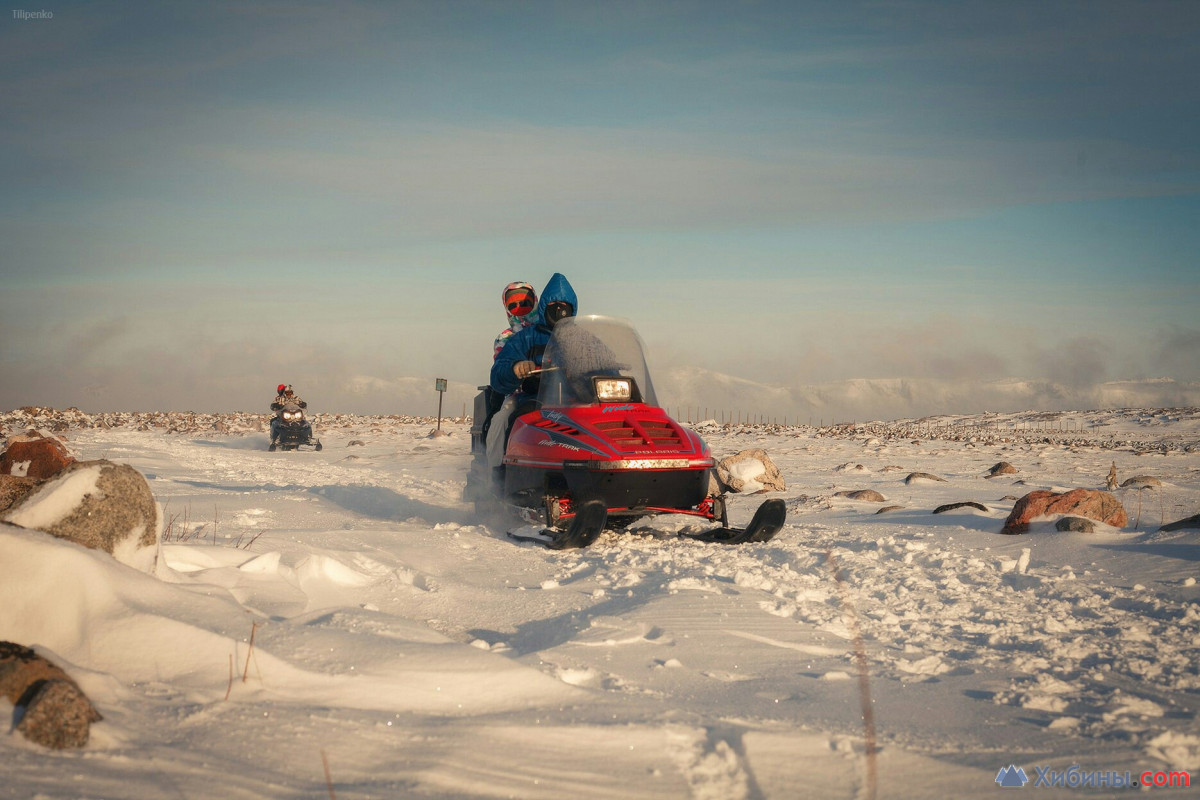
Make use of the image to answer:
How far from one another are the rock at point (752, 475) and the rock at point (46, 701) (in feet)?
34.9

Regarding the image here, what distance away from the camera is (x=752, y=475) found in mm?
12688

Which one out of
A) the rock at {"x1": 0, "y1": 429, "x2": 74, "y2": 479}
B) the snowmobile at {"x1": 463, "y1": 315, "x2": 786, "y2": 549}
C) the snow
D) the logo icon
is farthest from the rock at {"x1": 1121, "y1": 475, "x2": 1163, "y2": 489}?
the rock at {"x1": 0, "y1": 429, "x2": 74, "y2": 479}

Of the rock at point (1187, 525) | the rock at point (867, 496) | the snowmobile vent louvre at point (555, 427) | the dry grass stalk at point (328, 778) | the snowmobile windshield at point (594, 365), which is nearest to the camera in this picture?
the dry grass stalk at point (328, 778)

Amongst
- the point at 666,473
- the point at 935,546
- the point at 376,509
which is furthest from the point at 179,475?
the point at 935,546

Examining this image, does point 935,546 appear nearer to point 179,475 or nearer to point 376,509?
point 376,509

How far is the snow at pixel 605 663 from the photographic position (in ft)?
8.22

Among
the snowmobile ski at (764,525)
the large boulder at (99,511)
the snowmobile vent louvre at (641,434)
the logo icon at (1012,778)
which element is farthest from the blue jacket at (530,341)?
the logo icon at (1012,778)

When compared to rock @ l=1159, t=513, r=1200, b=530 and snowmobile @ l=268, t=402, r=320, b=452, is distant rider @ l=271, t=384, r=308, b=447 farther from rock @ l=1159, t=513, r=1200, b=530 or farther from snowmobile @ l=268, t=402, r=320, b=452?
rock @ l=1159, t=513, r=1200, b=530

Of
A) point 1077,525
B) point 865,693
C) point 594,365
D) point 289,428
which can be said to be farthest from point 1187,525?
point 289,428

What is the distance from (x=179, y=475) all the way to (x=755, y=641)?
499 inches

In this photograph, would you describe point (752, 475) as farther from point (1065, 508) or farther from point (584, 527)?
point (584, 527)

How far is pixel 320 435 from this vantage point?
3331 centimetres

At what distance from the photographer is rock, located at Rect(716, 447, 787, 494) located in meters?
12.6

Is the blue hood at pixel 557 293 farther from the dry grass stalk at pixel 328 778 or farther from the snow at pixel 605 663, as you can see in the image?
the dry grass stalk at pixel 328 778
